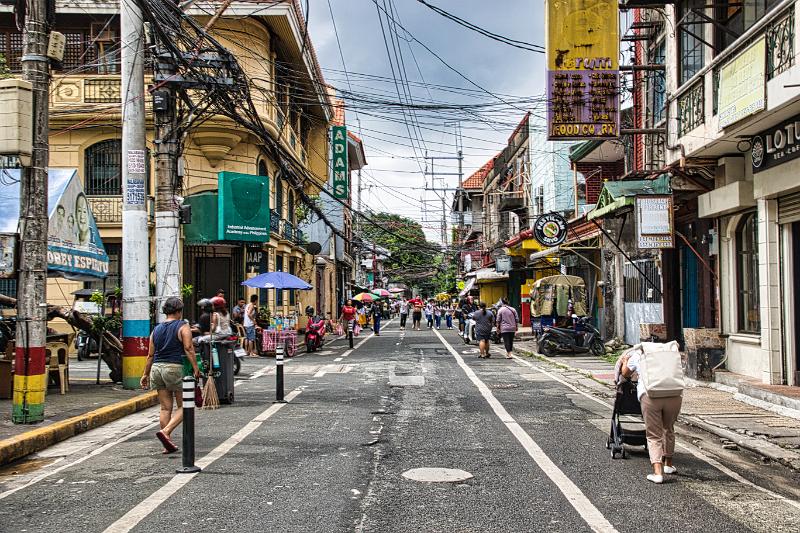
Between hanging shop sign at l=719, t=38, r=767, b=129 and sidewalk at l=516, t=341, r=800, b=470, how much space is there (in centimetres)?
458

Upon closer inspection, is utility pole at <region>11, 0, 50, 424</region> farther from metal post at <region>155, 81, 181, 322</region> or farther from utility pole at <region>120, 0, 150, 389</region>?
metal post at <region>155, 81, 181, 322</region>

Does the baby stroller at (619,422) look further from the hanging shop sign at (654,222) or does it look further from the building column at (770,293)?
the hanging shop sign at (654,222)

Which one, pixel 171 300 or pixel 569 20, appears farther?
pixel 569 20

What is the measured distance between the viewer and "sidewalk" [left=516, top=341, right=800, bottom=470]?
31.3 ft

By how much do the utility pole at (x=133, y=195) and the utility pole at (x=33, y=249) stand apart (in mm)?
3422

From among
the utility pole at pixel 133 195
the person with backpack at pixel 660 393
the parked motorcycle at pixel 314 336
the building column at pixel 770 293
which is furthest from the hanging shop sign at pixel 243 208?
the person with backpack at pixel 660 393

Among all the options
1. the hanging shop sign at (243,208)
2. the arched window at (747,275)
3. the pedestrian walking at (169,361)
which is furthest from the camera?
the hanging shop sign at (243,208)

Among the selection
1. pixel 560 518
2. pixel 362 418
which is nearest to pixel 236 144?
pixel 362 418

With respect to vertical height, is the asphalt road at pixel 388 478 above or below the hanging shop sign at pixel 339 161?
below

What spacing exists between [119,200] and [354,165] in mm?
34267

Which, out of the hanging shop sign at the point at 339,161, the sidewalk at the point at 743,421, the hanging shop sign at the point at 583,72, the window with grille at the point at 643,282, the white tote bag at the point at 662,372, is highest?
the hanging shop sign at the point at 339,161

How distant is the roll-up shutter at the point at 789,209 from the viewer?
12.9m

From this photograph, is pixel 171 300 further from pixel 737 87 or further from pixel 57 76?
pixel 57 76

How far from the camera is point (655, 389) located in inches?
306
